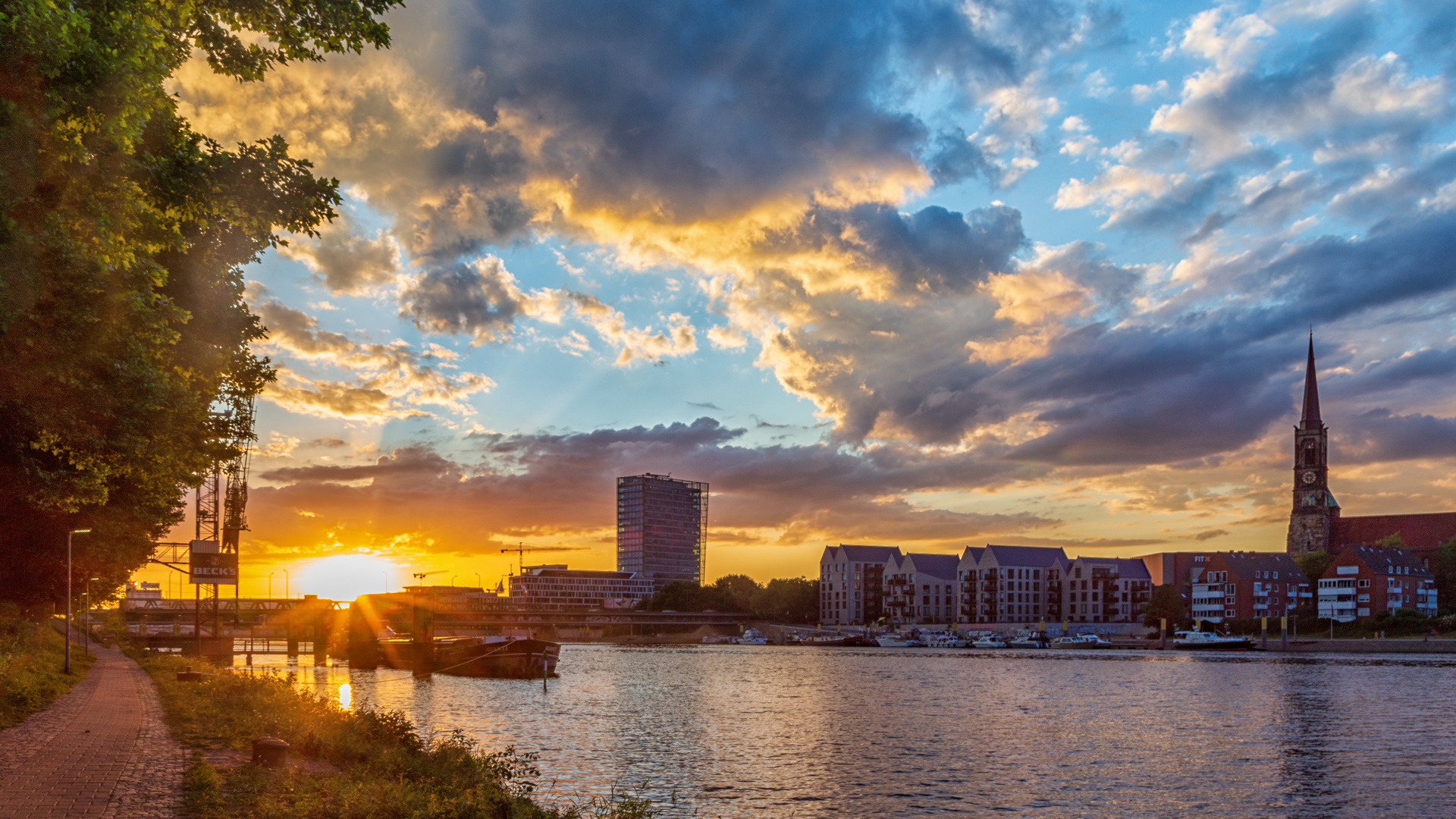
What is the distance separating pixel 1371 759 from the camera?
129 feet

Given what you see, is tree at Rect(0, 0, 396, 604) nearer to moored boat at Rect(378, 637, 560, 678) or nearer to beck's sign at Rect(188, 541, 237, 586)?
moored boat at Rect(378, 637, 560, 678)

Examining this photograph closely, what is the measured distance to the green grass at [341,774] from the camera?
57.1 feet

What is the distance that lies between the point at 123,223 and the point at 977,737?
1656 inches

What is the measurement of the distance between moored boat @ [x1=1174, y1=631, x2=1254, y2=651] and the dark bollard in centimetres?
14248

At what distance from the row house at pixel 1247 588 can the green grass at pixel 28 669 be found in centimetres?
15961

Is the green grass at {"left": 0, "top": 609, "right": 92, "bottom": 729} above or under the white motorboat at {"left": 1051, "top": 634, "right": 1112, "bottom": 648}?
above

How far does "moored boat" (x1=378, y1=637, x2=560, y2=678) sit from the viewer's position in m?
93.4

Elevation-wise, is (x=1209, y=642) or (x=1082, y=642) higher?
(x=1209, y=642)

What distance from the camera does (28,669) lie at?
41.9 m

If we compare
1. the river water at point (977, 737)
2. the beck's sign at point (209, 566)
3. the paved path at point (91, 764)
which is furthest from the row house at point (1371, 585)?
the paved path at point (91, 764)

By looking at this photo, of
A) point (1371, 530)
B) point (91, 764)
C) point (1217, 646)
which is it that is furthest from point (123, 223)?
point (1371, 530)

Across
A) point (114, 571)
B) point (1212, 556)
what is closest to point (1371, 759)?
point (114, 571)

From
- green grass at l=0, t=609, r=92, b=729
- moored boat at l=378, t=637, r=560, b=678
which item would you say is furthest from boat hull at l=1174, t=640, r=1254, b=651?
green grass at l=0, t=609, r=92, b=729

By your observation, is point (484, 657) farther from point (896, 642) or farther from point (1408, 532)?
point (1408, 532)
